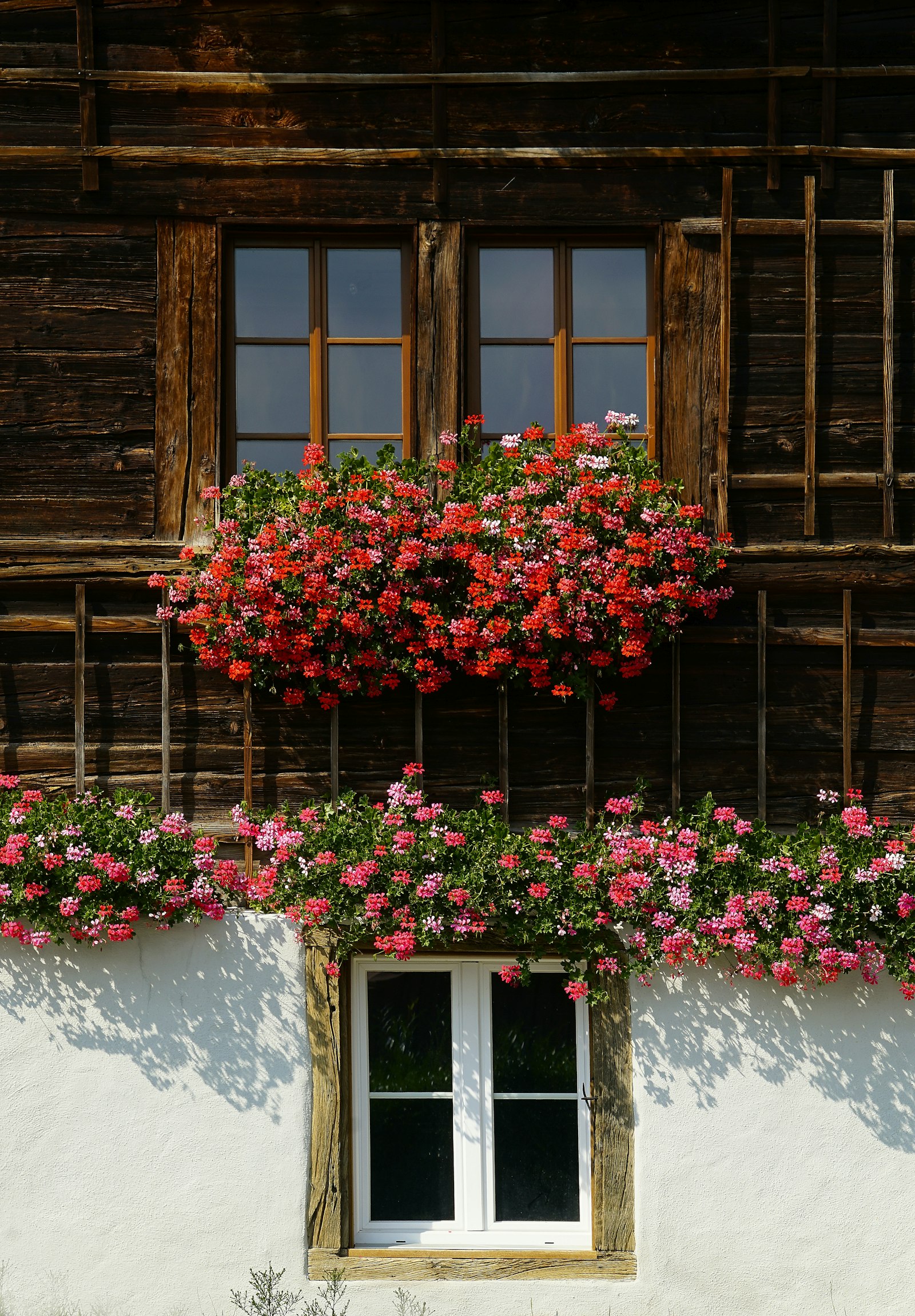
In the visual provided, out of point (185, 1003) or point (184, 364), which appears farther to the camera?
point (184, 364)

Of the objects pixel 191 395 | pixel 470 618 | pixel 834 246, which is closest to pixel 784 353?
pixel 834 246

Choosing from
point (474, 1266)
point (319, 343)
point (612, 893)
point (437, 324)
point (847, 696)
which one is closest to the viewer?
point (612, 893)

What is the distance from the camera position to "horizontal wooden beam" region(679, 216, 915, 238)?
442cm

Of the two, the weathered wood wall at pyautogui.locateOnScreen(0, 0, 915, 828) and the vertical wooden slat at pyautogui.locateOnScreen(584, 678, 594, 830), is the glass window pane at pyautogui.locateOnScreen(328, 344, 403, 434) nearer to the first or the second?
the weathered wood wall at pyautogui.locateOnScreen(0, 0, 915, 828)

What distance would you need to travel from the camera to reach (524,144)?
4.48 m

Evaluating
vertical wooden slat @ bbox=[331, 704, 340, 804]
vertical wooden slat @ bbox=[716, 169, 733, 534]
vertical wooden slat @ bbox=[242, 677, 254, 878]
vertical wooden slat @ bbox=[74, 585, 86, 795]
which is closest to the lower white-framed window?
vertical wooden slat @ bbox=[242, 677, 254, 878]

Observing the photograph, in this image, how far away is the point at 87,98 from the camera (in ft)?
14.4

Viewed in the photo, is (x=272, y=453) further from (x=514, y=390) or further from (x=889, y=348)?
(x=889, y=348)

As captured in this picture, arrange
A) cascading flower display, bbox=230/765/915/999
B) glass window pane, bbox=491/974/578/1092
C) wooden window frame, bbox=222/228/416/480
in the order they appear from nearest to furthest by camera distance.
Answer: cascading flower display, bbox=230/765/915/999
glass window pane, bbox=491/974/578/1092
wooden window frame, bbox=222/228/416/480

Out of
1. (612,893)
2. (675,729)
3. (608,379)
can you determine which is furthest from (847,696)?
(608,379)

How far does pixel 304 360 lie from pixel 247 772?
1.81 meters

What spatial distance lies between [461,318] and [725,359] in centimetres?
112

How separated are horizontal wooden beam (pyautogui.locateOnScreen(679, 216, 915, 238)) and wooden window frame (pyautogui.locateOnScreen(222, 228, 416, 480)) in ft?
4.08

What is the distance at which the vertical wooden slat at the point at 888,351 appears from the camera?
14.4 feet
